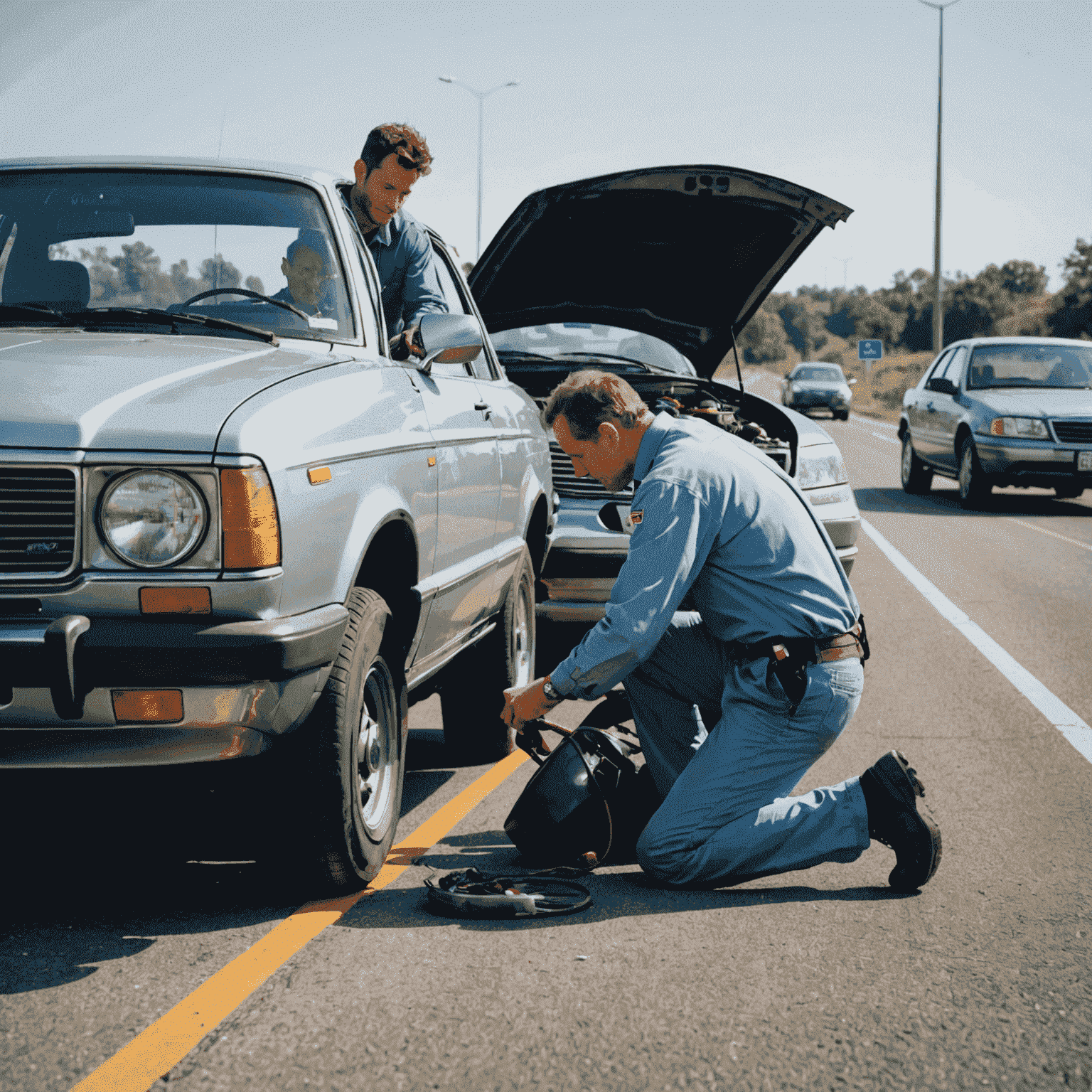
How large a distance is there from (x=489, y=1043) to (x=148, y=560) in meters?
1.28

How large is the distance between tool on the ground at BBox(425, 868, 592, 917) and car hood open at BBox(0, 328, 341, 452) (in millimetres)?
1418

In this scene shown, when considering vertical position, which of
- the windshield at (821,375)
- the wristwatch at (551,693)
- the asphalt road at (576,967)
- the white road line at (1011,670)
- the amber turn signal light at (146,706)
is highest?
Result: the windshield at (821,375)

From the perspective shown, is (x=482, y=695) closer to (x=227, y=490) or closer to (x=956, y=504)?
(x=227, y=490)

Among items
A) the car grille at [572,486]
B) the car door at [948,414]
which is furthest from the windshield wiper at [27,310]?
the car door at [948,414]

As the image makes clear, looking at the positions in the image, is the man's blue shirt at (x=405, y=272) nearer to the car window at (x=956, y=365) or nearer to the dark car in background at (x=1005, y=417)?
the dark car in background at (x=1005, y=417)

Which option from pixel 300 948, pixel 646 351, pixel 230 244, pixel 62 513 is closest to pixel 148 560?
pixel 62 513

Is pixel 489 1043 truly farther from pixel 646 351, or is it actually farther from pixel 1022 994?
pixel 646 351

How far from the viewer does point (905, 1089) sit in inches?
101

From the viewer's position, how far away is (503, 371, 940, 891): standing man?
3.79m

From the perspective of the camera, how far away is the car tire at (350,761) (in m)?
3.30

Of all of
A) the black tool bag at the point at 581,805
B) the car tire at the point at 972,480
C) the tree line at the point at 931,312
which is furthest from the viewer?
the tree line at the point at 931,312

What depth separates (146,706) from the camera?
2902 millimetres

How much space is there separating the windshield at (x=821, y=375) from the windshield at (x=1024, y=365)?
22.6 metres

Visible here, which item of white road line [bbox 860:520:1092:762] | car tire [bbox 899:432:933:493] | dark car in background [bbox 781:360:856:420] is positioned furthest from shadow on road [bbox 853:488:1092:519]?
Answer: dark car in background [bbox 781:360:856:420]
